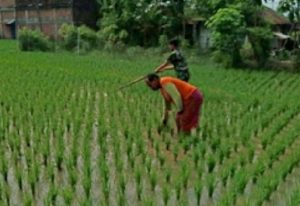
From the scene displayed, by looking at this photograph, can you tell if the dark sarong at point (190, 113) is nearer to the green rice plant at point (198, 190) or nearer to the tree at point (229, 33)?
the green rice plant at point (198, 190)

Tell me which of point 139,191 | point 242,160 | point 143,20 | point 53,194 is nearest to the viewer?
point 53,194

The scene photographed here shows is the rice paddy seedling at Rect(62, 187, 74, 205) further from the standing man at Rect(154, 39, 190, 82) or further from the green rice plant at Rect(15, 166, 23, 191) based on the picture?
the standing man at Rect(154, 39, 190, 82)

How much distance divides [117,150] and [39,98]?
3.72 meters

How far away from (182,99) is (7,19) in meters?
31.1

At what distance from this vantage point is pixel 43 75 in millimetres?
12422

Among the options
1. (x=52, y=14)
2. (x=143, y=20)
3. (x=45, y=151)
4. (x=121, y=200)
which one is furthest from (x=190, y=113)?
(x=52, y=14)

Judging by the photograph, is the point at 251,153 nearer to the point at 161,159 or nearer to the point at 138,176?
the point at 161,159

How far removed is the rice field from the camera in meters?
4.30

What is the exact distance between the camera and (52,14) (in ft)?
97.1

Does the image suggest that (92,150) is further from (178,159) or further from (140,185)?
(140,185)

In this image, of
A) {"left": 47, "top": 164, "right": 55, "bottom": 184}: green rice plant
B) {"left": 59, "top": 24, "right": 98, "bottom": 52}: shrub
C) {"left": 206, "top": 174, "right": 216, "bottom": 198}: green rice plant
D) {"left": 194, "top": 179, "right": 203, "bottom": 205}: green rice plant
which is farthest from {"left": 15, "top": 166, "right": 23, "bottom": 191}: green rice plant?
{"left": 59, "top": 24, "right": 98, "bottom": 52}: shrub

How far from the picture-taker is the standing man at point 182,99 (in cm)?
588

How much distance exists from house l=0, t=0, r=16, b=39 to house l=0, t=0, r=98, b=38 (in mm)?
1179

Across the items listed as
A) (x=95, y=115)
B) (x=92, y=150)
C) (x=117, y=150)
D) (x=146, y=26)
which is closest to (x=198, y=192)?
(x=117, y=150)
